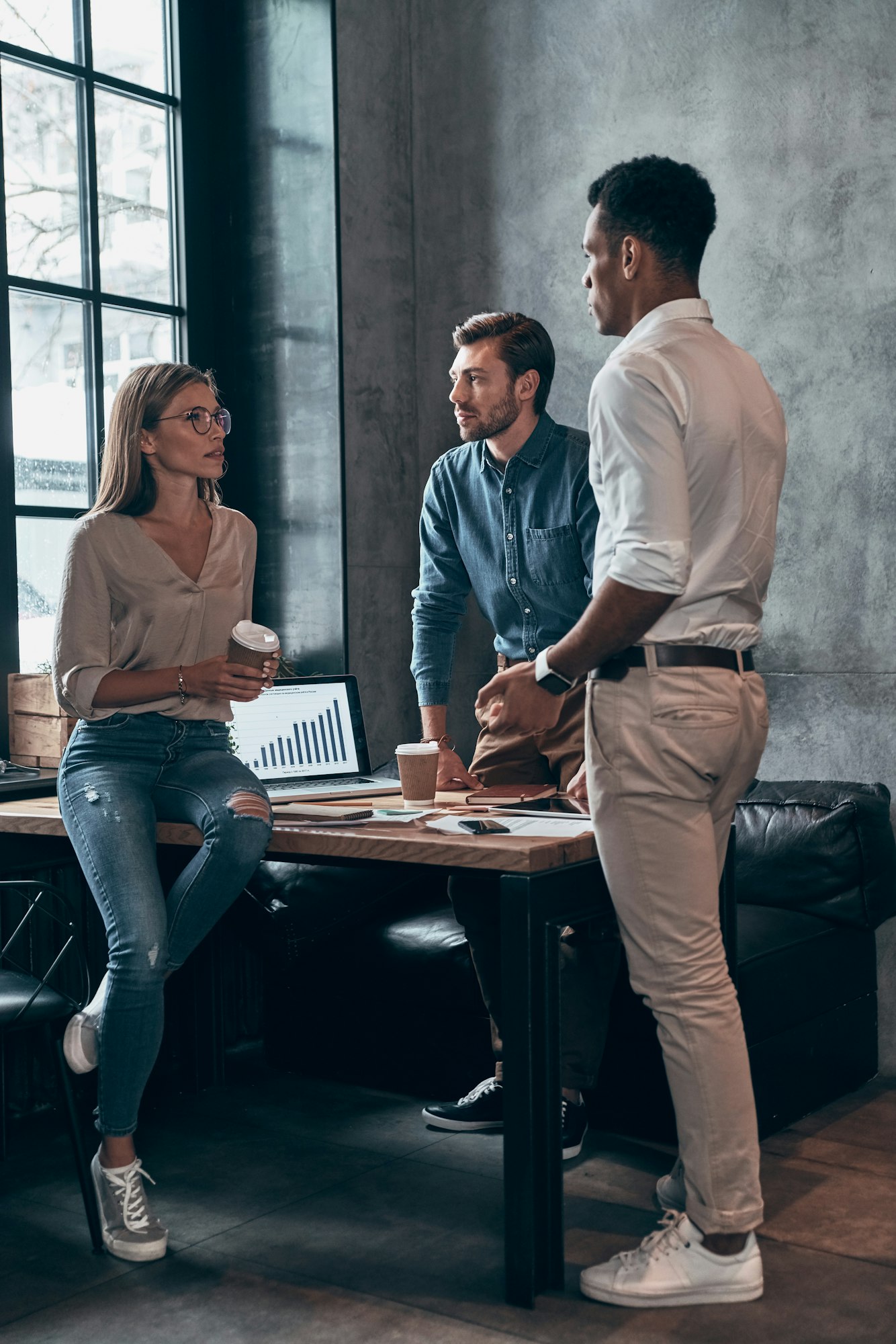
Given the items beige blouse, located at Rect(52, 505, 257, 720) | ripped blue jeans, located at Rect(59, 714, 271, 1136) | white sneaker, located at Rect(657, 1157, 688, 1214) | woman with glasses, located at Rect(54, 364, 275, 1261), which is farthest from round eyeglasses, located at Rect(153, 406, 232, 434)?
white sneaker, located at Rect(657, 1157, 688, 1214)

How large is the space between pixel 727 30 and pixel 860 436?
1.22 metres

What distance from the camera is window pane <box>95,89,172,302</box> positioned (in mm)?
3969

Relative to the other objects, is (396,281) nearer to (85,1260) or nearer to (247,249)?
(247,249)

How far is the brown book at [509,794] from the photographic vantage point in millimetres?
2750

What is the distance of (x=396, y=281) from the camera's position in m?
4.34

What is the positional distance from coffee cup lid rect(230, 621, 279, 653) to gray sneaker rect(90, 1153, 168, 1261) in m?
0.96

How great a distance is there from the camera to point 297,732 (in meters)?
3.26

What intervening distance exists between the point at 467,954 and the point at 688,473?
4.80 feet

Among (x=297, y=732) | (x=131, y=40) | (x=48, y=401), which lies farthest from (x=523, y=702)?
(x=131, y=40)

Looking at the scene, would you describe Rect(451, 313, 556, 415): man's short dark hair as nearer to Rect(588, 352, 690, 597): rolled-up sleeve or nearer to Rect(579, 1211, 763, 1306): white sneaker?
Rect(588, 352, 690, 597): rolled-up sleeve

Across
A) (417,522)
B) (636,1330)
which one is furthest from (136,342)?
(636,1330)

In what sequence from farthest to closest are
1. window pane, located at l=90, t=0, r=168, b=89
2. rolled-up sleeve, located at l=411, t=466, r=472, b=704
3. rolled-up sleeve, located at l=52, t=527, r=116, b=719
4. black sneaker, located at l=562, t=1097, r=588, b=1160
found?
window pane, located at l=90, t=0, r=168, b=89 < rolled-up sleeve, located at l=411, t=466, r=472, b=704 < black sneaker, located at l=562, t=1097, r=588, b=1160 < rolled-up sleeve, located at l=52, t=527, r=116, b=719

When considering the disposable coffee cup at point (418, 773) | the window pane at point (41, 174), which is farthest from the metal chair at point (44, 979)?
the window pane at point (41, 174)

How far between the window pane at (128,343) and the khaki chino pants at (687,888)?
232cm
